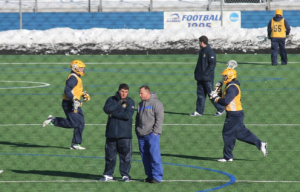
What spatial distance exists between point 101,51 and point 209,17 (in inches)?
323

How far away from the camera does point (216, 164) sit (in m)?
13.0

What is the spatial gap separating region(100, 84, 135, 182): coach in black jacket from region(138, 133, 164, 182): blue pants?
23 cm

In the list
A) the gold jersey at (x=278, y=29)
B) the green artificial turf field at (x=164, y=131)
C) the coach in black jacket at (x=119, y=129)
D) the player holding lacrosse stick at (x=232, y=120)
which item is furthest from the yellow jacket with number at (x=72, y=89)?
the gold jersey at (x=278, y=29)

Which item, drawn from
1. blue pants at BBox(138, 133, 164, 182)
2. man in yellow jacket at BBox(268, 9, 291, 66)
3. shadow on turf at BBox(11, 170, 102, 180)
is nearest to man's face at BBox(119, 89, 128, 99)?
blue pants at BBox(138, 133, 164, 182)

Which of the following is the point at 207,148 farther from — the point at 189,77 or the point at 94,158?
the point at 189,77

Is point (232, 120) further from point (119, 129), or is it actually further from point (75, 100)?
point (75, 100)

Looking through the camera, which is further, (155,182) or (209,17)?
(209,17)

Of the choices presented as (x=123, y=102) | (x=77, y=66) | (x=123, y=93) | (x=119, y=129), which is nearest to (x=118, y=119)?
(x=119, y=129)

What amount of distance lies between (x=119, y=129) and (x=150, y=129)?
1.53 ft

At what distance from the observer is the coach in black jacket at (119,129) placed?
11383 millimetres

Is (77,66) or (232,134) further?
(77,66)

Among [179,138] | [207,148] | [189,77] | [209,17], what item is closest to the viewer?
[207,148]

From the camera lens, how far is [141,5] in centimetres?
4028

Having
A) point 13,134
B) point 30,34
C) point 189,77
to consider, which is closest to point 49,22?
point 30,34
